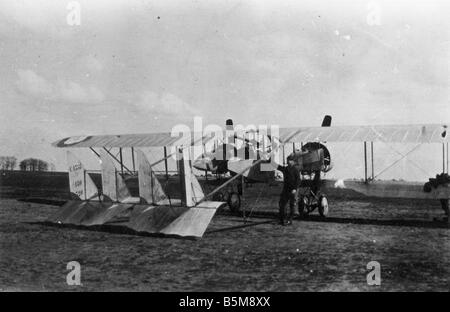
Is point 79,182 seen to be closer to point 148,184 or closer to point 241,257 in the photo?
point 148,184

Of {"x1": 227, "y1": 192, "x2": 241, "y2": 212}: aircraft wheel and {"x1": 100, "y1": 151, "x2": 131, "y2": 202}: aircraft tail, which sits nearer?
{"x1": 100, "y1": 151, "x2": 131, "y2": 202}: aircraft tail

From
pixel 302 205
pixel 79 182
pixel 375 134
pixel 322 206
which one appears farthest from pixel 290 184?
pixel 79 182

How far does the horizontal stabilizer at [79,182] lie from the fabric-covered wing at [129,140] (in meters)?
1.15

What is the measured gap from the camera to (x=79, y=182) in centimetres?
1145

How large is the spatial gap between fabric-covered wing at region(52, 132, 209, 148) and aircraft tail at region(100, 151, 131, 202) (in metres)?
1.35

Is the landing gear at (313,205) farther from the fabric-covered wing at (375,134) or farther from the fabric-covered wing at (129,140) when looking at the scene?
the fabric-covered wing at (129,140)

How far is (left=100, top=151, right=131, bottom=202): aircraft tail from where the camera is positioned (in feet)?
35.5

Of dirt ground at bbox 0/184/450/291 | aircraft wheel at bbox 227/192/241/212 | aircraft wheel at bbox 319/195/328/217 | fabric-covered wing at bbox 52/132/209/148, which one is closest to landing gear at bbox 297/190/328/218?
aircraft wheel at bbox 319/195/328/217

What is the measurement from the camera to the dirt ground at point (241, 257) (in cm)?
622

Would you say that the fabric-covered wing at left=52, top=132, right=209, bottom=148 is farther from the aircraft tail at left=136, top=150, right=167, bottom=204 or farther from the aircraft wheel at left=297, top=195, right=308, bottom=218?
the aircraft wheel at left=297, top=195, right=308, bottom=218

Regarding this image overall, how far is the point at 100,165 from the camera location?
11.0 metres

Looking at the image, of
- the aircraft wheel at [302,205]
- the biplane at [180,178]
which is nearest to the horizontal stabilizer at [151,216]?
the biplane at [180,178]
